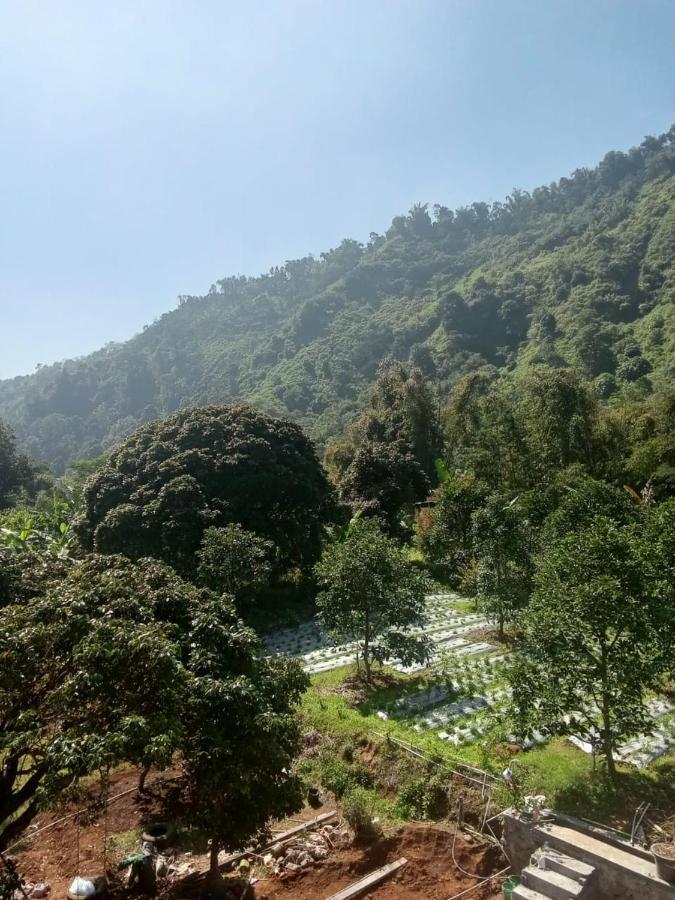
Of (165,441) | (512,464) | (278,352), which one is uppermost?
(278,352)

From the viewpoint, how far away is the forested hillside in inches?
2014

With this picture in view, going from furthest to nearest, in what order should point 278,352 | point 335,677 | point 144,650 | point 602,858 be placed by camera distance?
point 278,352 < point 335,677 < point 602,858 < point 144,650

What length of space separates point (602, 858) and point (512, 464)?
18.8 m

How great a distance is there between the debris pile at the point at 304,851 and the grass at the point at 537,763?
727 millimetres

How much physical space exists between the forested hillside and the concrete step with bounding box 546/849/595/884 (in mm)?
29493

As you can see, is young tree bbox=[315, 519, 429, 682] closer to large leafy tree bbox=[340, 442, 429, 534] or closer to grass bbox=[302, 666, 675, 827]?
grass bbox=[302, 666, 675, 827]

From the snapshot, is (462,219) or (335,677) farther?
(462,219)

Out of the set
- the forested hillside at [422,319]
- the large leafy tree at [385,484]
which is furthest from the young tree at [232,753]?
the forested hillside at [422,319]

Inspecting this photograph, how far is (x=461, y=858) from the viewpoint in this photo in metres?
6.88

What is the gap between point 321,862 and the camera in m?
7.33

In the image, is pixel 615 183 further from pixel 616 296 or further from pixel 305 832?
pixel 305 832

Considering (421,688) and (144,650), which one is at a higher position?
(144,650)

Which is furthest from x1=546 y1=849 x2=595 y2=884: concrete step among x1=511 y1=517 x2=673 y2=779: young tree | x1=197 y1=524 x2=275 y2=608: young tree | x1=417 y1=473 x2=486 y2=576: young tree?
x1=417 y1=473 x2=486 y2=576: young tree

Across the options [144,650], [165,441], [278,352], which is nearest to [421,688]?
[144,650]
